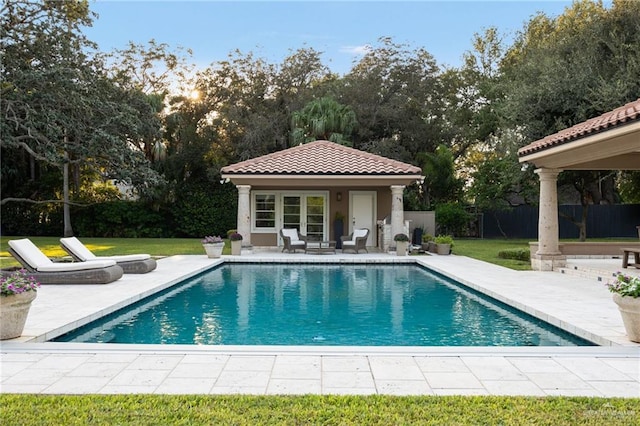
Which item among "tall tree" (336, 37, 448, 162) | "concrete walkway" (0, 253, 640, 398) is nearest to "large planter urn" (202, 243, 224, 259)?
"concrete walkway" (0, 253, 640, 398)

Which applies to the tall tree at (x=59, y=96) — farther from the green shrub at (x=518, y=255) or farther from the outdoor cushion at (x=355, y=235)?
the green shrub at (x=518, y=255)

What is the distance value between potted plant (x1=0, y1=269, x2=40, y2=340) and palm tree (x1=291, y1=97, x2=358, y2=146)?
1865 cm

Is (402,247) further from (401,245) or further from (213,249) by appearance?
(213,249)

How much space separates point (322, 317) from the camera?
303 inches

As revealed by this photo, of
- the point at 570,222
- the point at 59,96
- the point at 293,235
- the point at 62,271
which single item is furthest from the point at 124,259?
the point at 570,222

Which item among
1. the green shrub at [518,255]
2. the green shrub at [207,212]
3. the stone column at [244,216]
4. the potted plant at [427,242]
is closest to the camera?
the green shrub at [518,255]

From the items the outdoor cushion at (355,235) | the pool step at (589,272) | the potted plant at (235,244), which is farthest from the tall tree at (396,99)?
the pool step at (589,272)

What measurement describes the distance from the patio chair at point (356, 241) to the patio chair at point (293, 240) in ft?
4.61

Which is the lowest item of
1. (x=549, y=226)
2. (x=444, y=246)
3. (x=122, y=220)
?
(x=444, y=246)

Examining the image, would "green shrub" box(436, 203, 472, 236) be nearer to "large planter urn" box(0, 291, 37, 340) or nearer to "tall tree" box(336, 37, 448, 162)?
"tall tree" box(336, 37, 448, 162)

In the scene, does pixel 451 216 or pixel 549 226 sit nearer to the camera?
pixel 549 226

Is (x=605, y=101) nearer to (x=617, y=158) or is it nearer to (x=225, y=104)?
(x=617, y=158)

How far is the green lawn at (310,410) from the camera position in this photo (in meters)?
3.28

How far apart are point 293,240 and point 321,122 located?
324 inches
